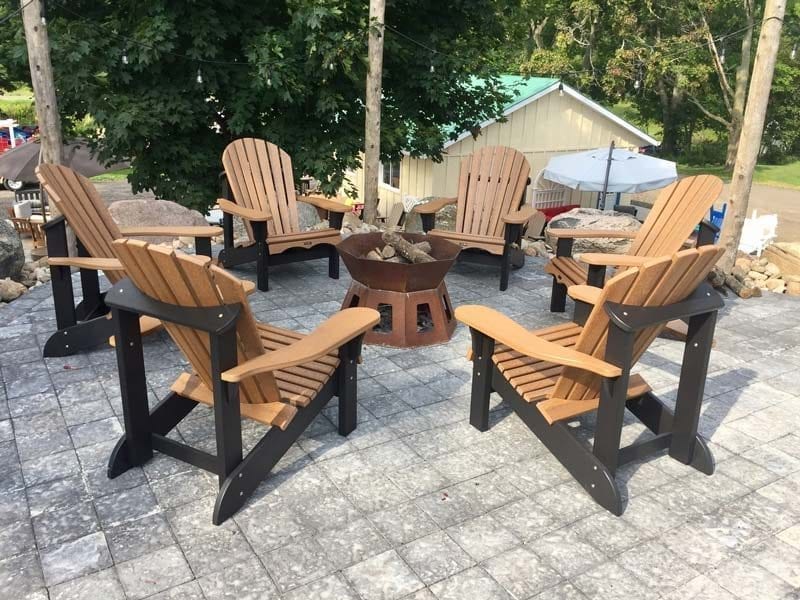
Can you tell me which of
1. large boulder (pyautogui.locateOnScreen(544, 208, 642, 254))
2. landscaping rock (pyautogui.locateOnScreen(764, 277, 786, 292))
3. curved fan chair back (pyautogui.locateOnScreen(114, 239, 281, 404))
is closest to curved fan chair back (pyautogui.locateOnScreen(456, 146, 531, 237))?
large boulder (pyautogui.locateOnScreen(544, 208, 642, 254))

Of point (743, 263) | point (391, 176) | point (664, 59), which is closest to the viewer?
point (743, 263)

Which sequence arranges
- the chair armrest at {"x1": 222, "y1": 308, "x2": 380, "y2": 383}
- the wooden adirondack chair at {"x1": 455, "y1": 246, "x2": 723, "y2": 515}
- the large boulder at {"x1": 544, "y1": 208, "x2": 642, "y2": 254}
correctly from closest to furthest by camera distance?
the chair armrest at {"x1": 222, "y1": 308, "x2": 380, "y2": 383} < the wooden adirondack chair at {"x1": 455, "y1": 246, "x2": 723, "y2": 515} < the large boulder at {"x1": 544, "y1": 208, "x2": 642, "y2": 254}

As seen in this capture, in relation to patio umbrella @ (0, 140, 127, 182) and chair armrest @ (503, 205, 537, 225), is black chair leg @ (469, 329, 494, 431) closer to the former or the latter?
chair armrest @ (503, 205, 537, 225)

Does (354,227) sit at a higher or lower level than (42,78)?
lower

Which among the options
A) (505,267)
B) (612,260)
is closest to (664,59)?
(505,267)

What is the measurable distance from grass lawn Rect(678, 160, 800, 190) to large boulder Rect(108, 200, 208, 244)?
19.9 meters

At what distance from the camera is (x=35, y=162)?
10617mm

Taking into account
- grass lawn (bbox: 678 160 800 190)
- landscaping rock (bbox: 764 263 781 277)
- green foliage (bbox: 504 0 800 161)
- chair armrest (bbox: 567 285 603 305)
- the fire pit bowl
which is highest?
green foliage (bbox: 504 0 800 161)

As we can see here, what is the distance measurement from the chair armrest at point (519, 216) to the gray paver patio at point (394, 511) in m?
1.76

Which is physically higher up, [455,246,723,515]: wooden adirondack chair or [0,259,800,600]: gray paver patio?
[455,246,723,515]: wooden adirondack chair

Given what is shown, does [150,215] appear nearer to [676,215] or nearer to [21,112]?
[676,215]

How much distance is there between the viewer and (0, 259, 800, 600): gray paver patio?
196cm

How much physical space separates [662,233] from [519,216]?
1189 millimetres

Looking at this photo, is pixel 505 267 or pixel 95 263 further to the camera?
pixel 505 267
